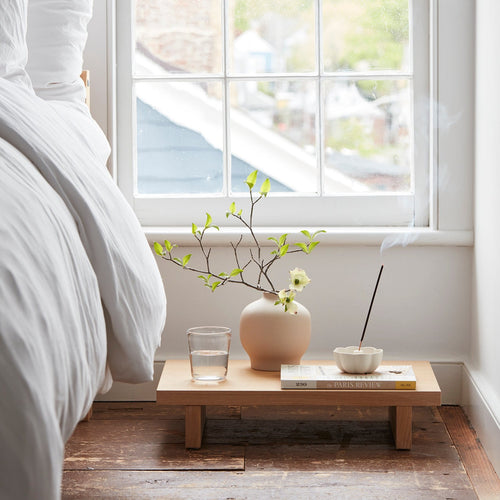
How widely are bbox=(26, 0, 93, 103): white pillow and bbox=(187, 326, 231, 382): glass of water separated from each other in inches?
25.7

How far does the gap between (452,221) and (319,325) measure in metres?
0.49

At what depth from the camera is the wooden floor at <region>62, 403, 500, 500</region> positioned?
1.58 metres

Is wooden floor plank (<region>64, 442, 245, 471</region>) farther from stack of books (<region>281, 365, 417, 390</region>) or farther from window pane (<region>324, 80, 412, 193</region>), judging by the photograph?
window pane (<region>324, 80, 412, 193</region>)

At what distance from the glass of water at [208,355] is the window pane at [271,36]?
92cm

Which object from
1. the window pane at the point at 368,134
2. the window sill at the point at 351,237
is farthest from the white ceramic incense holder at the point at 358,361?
the window pane at the point at 368,134

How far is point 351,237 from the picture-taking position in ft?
7.13

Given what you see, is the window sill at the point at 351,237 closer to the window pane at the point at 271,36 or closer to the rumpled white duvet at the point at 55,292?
the window pane at the point at 271,36

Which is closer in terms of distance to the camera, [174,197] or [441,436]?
[441,436]

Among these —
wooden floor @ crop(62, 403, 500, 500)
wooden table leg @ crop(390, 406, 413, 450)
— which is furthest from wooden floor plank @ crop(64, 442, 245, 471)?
wooden table leg @ crop(390, 406, 413, 450)

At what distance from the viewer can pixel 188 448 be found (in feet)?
5.96

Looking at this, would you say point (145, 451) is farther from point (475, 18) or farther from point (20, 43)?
point (475, 18)

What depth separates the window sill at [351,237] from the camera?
2.17 m

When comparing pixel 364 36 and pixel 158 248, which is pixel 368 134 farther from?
pixel 158 248

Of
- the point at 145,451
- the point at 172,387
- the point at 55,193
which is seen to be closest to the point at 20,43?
the point at 55,193
